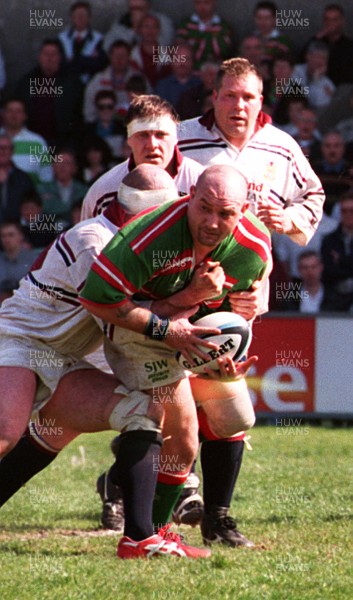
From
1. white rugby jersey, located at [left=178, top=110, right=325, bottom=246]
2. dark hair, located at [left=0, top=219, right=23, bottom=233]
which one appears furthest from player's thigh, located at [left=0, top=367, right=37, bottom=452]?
dark hair, located at [left=0, top=219, right=23, bottom=233]

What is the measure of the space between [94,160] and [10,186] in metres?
0.93

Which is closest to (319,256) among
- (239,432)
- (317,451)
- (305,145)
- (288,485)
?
(305,145)

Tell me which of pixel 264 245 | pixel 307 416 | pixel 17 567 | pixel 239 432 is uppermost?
pixel 264 245

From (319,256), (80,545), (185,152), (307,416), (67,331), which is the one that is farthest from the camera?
(319,256)

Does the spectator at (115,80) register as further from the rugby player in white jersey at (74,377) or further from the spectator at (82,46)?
the rugby player in white jersey at (74,377)

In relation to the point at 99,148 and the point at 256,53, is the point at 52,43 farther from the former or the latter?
the point at 256,53

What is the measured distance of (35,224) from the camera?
503 inches

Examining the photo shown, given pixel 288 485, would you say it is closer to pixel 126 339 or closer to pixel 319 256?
pixel 126 339

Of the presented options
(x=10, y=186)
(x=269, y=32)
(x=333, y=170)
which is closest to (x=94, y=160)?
(x=10, y=186)

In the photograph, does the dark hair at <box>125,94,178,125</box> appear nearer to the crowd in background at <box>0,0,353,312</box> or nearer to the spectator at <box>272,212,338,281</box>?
the spectator at <box>272,212,338,281</box>

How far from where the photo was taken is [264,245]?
205 inches

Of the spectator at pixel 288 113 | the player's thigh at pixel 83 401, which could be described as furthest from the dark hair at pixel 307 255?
the player's thigh at pixel 83 401

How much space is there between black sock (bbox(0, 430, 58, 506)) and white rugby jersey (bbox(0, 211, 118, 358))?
561 mm

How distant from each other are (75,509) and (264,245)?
242cm
